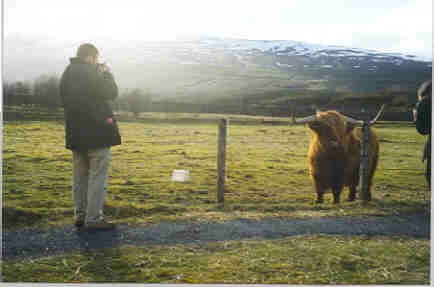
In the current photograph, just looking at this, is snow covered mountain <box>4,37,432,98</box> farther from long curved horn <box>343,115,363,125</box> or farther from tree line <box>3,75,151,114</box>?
long curved horn <box>343,115,363,125</box>

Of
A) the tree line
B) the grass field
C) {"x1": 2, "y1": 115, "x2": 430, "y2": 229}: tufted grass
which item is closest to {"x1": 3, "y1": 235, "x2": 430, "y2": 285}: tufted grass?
the grass field

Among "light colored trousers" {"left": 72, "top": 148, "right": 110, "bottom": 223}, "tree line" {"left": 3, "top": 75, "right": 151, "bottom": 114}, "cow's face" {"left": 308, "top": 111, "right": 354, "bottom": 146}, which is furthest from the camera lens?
"cow's face" {"left": 308, "top": 111, "right": 354, "bottom": 146}

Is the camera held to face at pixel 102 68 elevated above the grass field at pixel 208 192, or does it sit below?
above

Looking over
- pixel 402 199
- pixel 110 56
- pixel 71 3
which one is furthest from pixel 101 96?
pixel 402 199

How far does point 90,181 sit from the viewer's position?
3.33 m

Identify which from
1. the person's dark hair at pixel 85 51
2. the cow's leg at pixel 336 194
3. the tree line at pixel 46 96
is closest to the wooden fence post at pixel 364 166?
the cow's leg at pixel 336 194

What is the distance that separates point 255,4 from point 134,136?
2.11 metres

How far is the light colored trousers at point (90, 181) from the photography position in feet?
10.9

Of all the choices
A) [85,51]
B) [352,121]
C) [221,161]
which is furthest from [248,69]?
[85,51]

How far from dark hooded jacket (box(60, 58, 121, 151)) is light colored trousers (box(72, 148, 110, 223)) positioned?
10 centimetres

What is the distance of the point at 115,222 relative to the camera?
3.66 m

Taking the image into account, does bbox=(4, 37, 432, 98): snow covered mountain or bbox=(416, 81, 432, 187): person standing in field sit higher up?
bbox=(4, 37, 432, 98): snow covered mountain

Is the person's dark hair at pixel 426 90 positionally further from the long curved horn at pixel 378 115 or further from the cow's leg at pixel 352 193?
the cow's leg at pixel 352 193

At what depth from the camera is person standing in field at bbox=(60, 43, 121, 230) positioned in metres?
3.23
